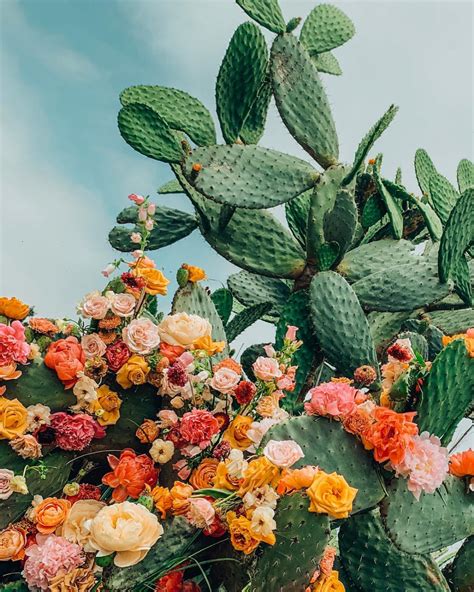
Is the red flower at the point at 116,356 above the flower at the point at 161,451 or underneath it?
above

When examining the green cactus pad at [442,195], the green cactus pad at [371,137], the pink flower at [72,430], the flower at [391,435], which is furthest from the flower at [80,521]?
the green cactus pad at [442,195]

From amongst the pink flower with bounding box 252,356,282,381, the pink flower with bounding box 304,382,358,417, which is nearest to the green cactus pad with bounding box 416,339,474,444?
the pink flower with bounding box 304,382,358,417

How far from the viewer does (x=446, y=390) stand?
171 centimetres

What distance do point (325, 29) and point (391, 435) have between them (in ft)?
5.37

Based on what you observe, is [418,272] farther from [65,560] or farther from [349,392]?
[65,560]

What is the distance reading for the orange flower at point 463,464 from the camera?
5.93ft

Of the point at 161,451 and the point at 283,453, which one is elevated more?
the point at 283,453

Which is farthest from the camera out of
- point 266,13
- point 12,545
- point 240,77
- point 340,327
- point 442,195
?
point 442,195

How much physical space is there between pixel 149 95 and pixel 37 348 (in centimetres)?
96

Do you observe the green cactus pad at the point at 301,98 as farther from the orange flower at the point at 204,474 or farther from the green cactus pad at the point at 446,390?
the orange flower at the point at 204,474

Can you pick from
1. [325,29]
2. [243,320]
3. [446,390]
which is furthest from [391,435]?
[325,29]

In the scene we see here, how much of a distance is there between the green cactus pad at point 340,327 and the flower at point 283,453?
744 mm

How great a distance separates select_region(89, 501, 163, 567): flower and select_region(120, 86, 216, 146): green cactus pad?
49.3 inches

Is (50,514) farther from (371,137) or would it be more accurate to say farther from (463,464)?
(371,137)
